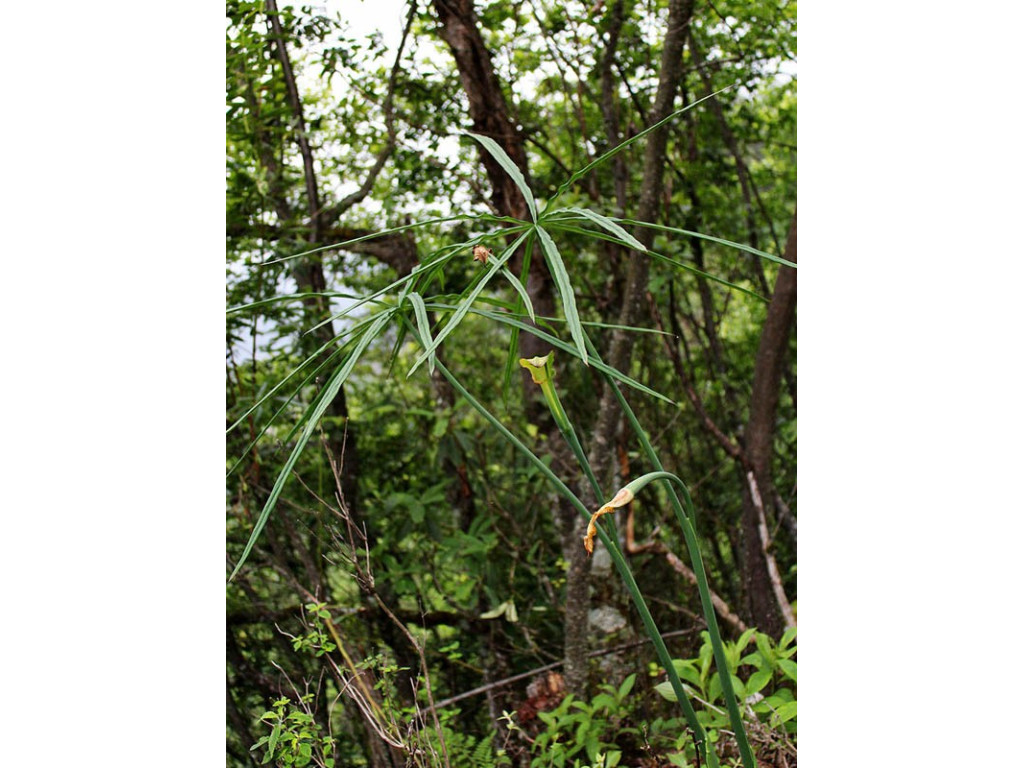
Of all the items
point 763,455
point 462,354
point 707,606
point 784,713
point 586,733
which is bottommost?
point 586,733

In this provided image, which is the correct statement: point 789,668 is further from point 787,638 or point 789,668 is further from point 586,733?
point 586,733

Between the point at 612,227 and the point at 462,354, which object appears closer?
the point at 612,227

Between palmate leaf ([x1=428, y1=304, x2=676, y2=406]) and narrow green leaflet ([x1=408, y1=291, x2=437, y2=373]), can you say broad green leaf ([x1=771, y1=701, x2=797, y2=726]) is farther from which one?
narrow green leaflet ([x1=408, y1=291, x2=437, y2=373])

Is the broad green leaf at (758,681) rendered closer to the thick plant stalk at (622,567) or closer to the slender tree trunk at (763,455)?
the thick plant stalk at (622,567)

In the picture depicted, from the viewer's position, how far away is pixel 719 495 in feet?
7.29

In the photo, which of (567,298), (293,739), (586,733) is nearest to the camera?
(567,298)

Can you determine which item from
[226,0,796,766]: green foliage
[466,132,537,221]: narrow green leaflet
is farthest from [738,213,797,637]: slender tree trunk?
[466,132,537,221]: narrow green leaflet

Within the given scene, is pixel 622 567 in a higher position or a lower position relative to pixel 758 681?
higher

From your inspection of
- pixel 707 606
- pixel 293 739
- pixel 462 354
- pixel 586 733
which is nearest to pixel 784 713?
pixel 586 733
